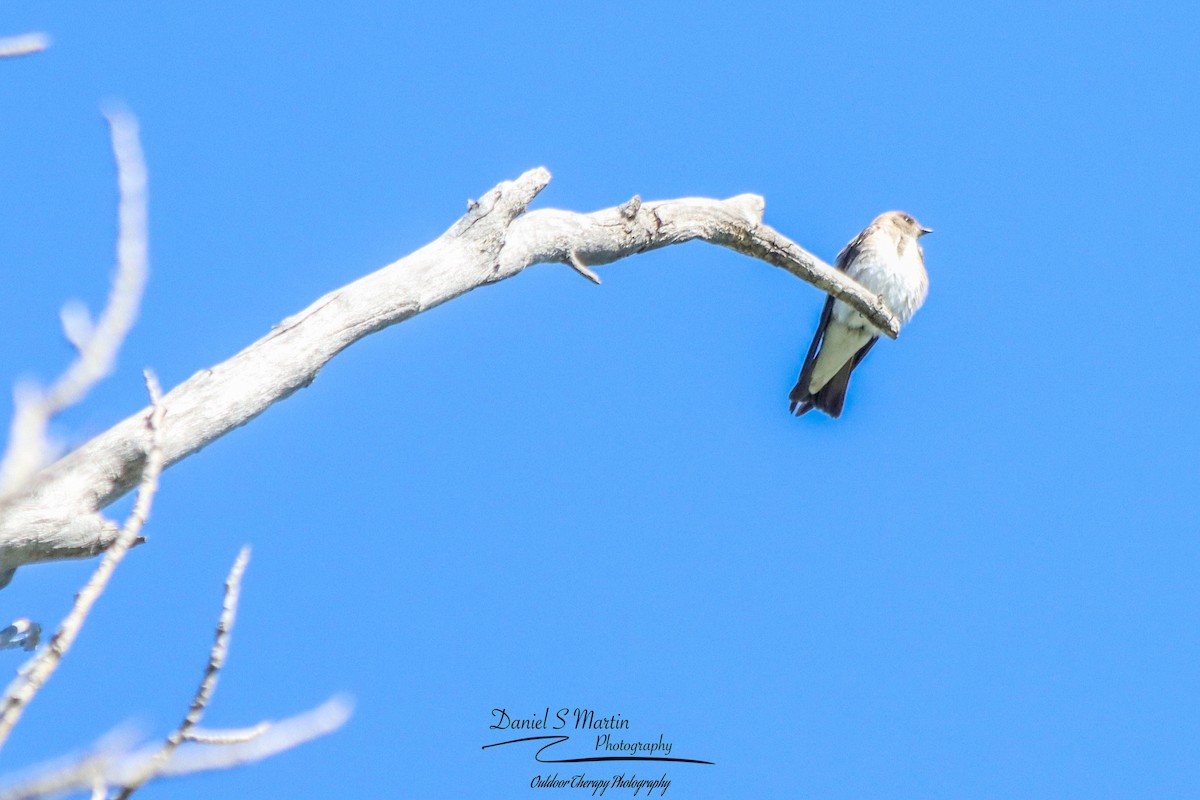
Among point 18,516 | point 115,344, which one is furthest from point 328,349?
point 115,344

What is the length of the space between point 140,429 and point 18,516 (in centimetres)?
32

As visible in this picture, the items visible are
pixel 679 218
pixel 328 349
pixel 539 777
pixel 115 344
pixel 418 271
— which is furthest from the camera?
pixel 539 777

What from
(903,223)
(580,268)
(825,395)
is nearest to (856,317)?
(825,395)

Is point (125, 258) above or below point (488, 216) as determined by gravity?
below

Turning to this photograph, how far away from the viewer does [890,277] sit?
325 inches

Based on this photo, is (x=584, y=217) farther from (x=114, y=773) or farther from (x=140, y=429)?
(x=114, y=773)

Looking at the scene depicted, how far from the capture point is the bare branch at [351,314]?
264 cm

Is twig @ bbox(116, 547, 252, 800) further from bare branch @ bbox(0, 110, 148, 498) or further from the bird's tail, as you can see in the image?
the bird's tail

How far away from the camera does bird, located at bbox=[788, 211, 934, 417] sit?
324 inches

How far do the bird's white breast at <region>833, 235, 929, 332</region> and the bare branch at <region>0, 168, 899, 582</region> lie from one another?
13.3ft

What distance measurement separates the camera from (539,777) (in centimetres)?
604

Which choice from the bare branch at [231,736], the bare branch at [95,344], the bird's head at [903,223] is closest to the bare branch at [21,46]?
the bare branch at [95,344]

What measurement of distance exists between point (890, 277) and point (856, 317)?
458 millimetres

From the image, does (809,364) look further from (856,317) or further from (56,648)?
(56,648)
